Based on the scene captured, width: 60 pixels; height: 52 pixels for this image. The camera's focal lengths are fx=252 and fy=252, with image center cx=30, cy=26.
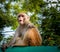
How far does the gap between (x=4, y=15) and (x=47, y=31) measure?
5.14 feet

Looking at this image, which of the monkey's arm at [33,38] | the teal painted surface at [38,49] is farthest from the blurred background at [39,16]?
the teal painted surface at [38,49]

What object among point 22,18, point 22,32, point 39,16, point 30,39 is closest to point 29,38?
point 30,39

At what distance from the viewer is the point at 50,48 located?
355 centimetres

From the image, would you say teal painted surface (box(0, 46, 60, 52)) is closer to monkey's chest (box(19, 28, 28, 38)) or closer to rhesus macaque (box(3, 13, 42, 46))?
rhesus macaque (box(3, 13, 42, 46))

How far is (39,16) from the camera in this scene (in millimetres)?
5750

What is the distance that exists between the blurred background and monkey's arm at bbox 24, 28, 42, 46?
99mm

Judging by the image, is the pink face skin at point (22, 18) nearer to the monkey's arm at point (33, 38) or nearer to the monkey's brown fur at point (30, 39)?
the monkey's brown fur at point (30, 39)

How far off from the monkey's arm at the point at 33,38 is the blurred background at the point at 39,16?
0.10m

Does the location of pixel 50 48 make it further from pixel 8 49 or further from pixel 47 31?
pixel 47 31

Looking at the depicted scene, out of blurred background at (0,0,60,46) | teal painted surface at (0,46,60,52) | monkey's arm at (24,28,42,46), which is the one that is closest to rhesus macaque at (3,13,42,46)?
monkey's arm at (24,28,42,46)

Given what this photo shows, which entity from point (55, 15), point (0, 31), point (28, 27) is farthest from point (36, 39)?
point (0, 31)

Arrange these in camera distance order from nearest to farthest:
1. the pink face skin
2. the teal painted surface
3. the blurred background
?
the teal painted surface, the blurred background, the pink face skin

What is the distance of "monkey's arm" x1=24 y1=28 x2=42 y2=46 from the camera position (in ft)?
15.1

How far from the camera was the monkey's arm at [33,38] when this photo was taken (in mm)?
4594
